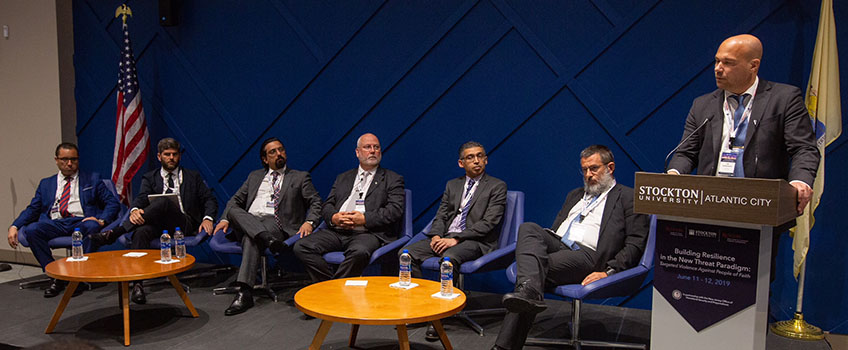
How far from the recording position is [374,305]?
2906 millimetres

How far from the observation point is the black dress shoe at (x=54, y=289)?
4.64 metres

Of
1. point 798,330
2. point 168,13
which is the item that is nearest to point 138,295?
point 168,13

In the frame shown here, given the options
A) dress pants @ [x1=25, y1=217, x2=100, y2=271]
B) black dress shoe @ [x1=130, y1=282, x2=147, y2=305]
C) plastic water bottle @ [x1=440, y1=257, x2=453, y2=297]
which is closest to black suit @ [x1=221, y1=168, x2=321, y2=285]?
black dress shoe @ [x1=130, y1=282, x2=147, y2=305]

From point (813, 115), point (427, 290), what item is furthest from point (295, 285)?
point (813, 115)

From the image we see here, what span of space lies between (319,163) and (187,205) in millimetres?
1192

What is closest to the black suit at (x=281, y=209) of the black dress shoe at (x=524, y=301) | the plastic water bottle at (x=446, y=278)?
the plastic water bottle at (x=446, y=278)

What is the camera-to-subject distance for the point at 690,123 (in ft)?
9.53

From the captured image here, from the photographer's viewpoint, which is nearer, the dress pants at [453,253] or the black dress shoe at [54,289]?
the dress pants at [453,253]

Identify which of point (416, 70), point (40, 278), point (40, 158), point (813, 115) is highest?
point (416, 70)

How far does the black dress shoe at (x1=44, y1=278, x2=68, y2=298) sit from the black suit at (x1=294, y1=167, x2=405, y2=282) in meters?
2.08

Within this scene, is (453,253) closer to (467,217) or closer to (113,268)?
(467,217)

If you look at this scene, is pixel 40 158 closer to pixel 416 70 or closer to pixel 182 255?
pixel 182 255

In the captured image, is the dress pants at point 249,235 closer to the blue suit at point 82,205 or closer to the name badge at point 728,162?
the blue suit at point 82,205

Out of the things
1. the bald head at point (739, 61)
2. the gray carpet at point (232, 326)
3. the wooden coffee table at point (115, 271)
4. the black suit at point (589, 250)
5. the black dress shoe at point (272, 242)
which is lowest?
the gray carpet at point (232, 326)
